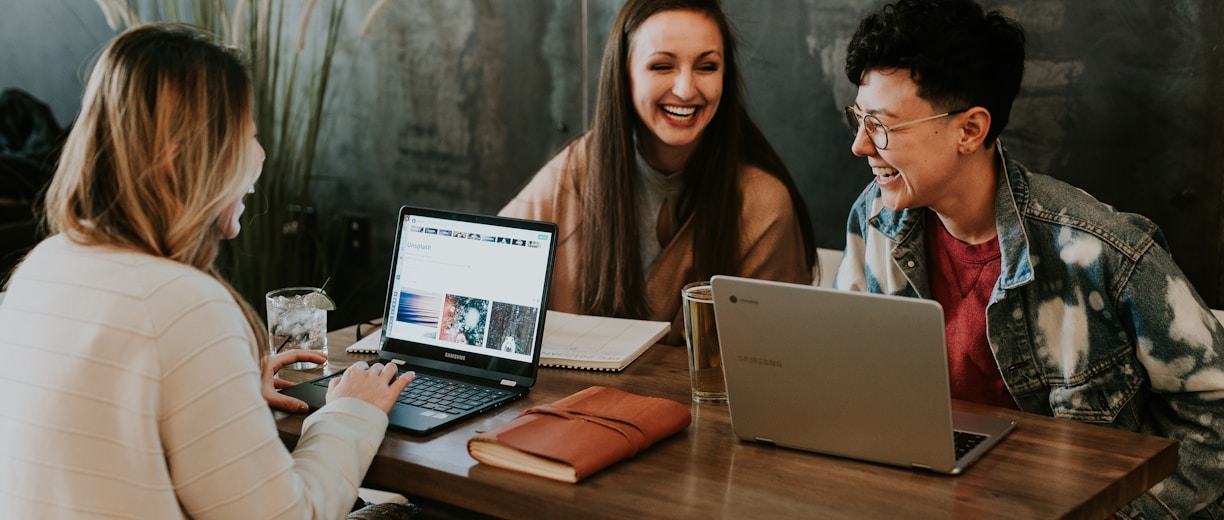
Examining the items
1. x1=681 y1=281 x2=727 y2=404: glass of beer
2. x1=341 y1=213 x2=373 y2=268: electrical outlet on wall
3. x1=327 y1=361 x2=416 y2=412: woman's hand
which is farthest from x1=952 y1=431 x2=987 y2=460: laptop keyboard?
x1=341 y1=213 x2=373 y2=268: electrical outlet on wall

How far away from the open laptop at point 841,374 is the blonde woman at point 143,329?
54 centimetres

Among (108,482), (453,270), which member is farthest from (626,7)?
(108,482)

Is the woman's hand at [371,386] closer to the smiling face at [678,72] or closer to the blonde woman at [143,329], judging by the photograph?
the blonde woman at [143,329]

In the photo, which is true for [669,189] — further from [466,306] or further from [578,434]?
[578,434]

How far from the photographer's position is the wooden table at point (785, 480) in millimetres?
1270

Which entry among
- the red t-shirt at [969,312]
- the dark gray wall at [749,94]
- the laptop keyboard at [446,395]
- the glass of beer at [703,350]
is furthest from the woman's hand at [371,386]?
the dark gray wall at [749,94]

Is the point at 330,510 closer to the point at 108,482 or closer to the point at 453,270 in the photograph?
the point at 108,482

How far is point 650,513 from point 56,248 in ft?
2.44

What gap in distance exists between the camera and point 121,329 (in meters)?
1.23

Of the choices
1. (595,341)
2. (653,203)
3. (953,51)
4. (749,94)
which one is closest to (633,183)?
(653,203)

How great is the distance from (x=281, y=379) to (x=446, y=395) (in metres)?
0.29

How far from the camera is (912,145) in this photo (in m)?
1.83

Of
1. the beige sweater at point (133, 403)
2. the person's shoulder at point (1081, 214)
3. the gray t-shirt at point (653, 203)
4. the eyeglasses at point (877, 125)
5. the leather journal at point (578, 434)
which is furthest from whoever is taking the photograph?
the gray t-shirt at point (653, 203)

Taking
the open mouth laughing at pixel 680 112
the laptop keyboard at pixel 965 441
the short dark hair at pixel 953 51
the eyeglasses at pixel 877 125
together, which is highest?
the short dark hair at pixel 953 51
